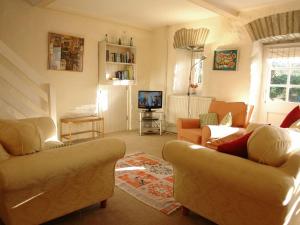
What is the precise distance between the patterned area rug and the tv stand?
163cm

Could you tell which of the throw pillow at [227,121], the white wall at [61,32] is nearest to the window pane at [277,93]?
the throw pillow at [227,121]

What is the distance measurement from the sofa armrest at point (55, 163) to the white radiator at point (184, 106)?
10.3 feet

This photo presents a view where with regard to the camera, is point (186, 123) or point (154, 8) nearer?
point (186, 123)

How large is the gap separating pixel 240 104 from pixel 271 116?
0.68 m

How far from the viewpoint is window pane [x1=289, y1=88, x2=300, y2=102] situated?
3879mm

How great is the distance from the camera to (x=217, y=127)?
343 centimetres

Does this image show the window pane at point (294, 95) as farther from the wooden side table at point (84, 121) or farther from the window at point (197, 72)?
the wooden side table at point (84, 121)

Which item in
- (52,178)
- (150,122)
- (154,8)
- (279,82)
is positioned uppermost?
(154,8)

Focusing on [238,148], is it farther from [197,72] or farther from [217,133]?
[197,72]

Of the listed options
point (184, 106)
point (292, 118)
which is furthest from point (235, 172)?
point (184, 106)

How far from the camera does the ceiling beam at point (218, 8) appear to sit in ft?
11.6

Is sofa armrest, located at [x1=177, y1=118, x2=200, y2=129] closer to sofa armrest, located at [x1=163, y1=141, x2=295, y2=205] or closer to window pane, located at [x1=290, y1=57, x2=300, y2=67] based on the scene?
window pane, located at [x1=290, y1=57, x2=300, y2=67]

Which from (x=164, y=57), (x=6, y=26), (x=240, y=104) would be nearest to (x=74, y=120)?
(x=6, y=26)

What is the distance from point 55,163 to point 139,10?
352 centimetres
